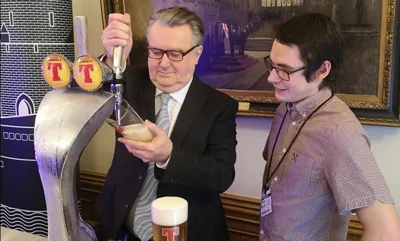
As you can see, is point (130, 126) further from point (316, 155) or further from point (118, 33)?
point (316, 155)

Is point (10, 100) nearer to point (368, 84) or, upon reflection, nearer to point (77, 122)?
point (77, 122)

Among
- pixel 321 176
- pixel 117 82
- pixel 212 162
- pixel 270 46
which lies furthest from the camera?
pixel 270 46

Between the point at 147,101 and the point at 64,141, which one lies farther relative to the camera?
the point at 147,101

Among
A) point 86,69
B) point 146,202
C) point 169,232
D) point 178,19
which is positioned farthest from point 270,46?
point 169,232

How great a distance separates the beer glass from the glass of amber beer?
186mm

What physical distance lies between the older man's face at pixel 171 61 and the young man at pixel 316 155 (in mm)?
220

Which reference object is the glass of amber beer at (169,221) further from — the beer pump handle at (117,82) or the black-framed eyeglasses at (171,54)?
the black-framed eyeglasses at (171,54)

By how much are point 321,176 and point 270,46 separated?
68 cm

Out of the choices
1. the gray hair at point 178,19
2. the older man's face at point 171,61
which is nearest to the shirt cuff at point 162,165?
the older man's face at point 171,61

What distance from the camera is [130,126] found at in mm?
895

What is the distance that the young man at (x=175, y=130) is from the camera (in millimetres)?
1161

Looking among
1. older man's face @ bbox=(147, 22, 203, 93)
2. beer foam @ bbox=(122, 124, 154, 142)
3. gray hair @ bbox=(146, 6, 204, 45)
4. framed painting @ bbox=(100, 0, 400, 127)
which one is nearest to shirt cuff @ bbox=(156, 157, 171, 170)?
beer foam @ bbox=(122, 124, 154, 142)

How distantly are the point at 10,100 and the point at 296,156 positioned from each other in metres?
1.29

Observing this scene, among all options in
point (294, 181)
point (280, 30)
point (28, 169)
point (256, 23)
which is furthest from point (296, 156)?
point (28, 169)
